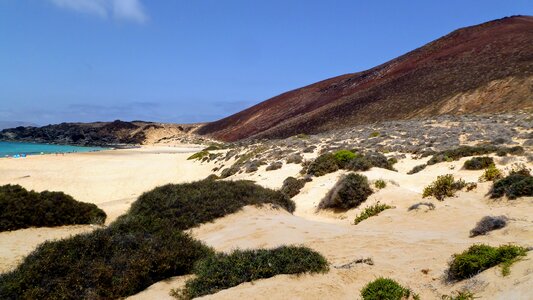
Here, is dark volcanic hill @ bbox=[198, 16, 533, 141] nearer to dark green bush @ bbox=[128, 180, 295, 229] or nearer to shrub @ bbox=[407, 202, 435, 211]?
shrub @ bbox=[407, 202, 435, 211]

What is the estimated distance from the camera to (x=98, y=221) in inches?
552

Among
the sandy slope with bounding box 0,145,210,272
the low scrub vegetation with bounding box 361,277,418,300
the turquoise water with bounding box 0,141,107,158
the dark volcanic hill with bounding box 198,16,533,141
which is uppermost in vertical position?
the dark volcanic hill with bounding box 198,16,533,141

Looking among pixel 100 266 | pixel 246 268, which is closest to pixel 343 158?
pixel 246 268

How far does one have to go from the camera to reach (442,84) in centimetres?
5000

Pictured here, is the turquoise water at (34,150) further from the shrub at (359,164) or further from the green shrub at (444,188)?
the green shrub at (444,188)

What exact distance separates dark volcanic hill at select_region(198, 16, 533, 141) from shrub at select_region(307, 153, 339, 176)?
80.8 ft

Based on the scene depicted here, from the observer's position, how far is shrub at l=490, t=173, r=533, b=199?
1055 cm

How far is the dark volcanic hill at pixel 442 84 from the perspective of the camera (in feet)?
137

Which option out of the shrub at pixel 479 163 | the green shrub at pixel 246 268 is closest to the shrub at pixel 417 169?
the shrub at pixel 479 163

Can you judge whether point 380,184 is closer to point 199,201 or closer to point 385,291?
point 199,201

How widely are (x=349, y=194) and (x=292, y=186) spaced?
4.22m

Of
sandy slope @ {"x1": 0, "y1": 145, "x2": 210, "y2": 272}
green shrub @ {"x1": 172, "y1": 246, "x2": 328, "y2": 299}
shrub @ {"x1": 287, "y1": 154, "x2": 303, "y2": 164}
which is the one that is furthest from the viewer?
shrub @ {"x1": 287, "y1": 154, "x2": 303, "y2": 164}

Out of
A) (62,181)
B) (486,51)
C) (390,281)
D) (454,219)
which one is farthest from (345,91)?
(390,281)

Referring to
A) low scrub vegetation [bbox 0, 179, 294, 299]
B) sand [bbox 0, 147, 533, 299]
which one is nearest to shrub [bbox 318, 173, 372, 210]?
sand [bbox 0, 147, 533, 299]
